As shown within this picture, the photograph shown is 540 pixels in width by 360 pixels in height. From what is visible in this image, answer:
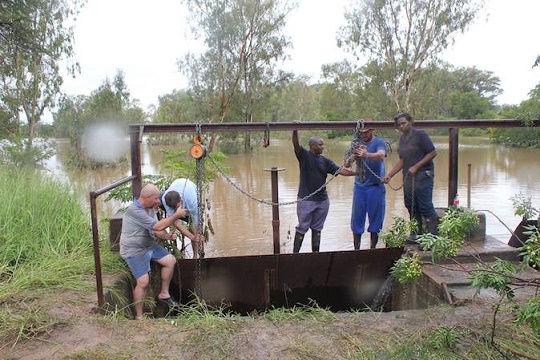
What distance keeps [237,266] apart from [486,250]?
9.29 ft

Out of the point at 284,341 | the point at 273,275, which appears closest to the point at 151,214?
the point at 273,275

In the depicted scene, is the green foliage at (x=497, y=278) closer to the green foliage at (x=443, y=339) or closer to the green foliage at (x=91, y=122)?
the green foliage at (x=443, y=339)

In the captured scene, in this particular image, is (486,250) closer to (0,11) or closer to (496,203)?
(496,203)

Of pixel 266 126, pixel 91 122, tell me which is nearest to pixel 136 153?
pixel 266 126

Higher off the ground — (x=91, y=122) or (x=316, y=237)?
(x=91, y=122)

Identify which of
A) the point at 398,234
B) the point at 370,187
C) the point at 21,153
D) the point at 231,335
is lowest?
the point at 231,335

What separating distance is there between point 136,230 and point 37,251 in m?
1.21

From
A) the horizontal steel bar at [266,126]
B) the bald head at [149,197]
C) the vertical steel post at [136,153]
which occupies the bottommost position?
the bald head at [149,197]

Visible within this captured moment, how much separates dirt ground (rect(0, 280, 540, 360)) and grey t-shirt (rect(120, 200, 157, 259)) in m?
0.75

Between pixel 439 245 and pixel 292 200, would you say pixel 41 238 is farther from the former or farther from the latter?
pixel 292 200

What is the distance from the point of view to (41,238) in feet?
15.6

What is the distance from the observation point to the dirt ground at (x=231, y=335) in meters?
2.91

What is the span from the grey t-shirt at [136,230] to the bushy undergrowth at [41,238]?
1.46ft

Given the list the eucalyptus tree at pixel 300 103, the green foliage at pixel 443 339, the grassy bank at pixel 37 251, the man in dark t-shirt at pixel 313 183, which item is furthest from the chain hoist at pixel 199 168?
the eucalyptus tree at pixel 300 103
